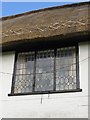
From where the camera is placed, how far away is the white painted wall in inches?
288

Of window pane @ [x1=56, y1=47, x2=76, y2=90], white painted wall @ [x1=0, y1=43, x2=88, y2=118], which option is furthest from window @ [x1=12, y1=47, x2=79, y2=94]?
white painted wall @ [x1=0, y1=43, x2=88, y2=118]

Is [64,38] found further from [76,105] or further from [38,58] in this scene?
[76,105]

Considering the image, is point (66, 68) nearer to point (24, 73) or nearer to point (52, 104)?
point (52, 104)

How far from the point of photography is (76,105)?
732 cm

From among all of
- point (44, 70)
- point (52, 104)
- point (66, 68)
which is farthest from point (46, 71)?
point (52, 104)

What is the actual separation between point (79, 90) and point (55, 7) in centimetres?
715

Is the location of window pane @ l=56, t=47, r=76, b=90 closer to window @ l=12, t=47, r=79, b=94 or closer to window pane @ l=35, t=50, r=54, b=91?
window @ l=12, t=47, r=79, b=94

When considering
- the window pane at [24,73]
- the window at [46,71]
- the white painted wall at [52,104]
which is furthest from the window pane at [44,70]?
the white painted wall at [52,104]

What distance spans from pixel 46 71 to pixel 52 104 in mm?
1192

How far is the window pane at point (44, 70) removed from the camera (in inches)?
318

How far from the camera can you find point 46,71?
834 cm

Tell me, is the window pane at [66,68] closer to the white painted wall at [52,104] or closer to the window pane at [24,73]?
the white painted wall at [52,104]

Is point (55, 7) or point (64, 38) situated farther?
point (55, 7)

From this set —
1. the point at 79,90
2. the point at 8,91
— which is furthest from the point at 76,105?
the point at 8,91
